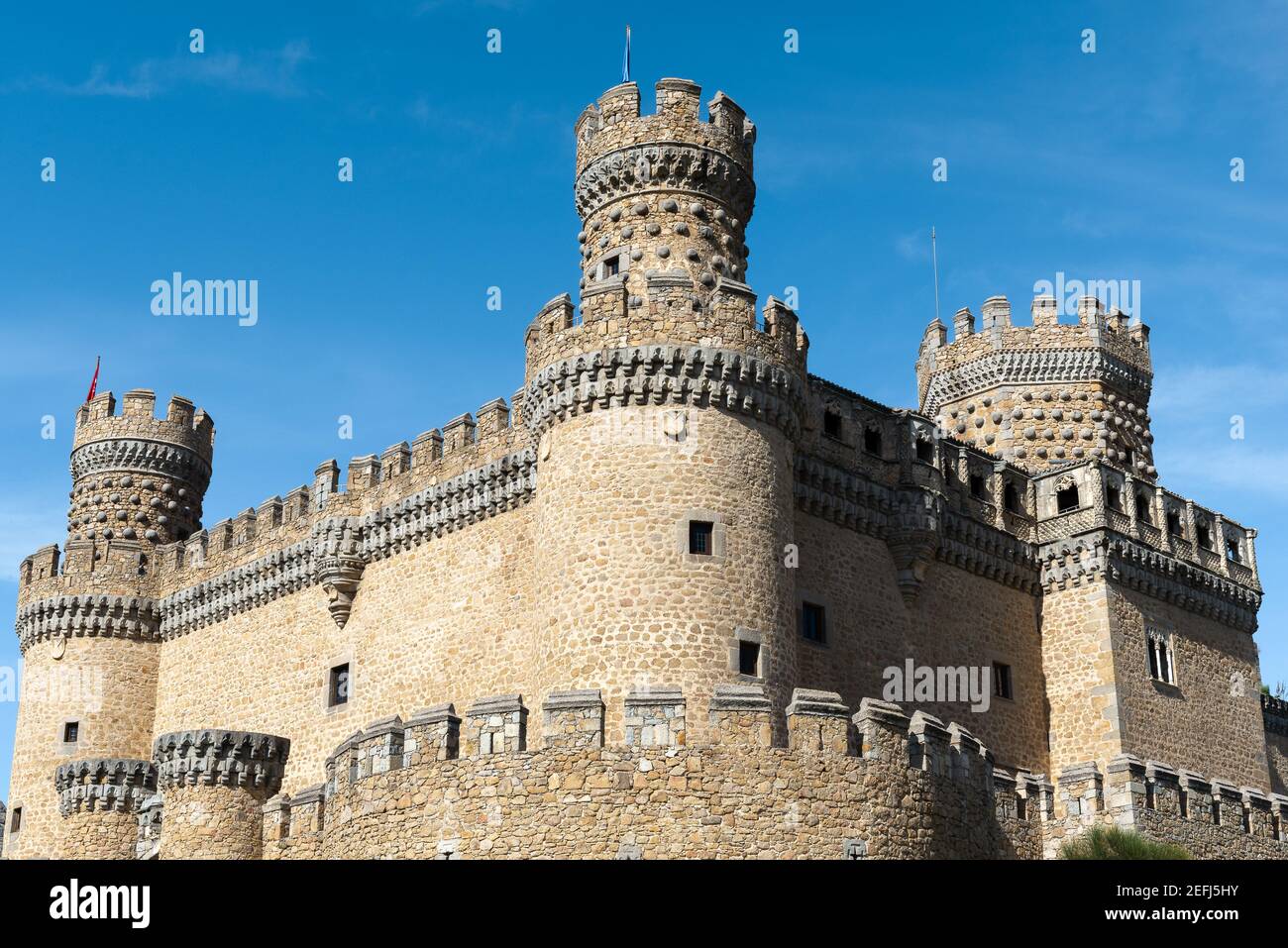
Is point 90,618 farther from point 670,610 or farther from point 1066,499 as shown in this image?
point 1066,499

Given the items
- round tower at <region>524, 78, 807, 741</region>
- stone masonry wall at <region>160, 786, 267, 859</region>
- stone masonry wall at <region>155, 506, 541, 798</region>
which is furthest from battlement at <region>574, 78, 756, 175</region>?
stone masonry wall at <region>160, 786, 267, 859</region>

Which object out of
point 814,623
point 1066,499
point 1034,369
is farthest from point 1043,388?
point 814,623

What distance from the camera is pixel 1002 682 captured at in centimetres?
3005

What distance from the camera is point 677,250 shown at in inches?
1047

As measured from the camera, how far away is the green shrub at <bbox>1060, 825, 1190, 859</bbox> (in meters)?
21.5

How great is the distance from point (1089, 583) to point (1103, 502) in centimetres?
181

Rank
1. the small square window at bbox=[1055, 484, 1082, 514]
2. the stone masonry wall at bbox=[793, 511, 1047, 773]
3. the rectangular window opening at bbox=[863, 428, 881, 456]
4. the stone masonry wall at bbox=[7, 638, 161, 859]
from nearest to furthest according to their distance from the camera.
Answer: the stone masonry wall at bbox=[793, 511, 1047, 773], the rectangular window opening at bbox=[863, 428, 881, 456], the small square window at bbox=[1055, 484, 1082, 514], the stone masonry wall at bbox=[7, 638, 161, 859]

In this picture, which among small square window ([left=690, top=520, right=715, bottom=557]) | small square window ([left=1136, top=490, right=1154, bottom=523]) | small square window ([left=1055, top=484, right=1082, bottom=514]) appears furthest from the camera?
small square window ([left=1136, top=490, right=1154, bottom=523])

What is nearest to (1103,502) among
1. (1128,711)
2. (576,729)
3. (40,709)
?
(1128,711)

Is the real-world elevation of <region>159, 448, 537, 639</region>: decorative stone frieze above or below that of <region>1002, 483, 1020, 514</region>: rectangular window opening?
below

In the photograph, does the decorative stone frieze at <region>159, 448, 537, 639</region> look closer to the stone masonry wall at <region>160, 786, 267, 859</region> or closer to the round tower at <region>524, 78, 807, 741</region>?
the round tower at <region>524, 78, 807, 741</region>

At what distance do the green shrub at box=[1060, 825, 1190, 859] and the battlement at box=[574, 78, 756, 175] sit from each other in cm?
1258

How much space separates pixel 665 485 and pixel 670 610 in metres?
1.88

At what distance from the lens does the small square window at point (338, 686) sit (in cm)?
3061
